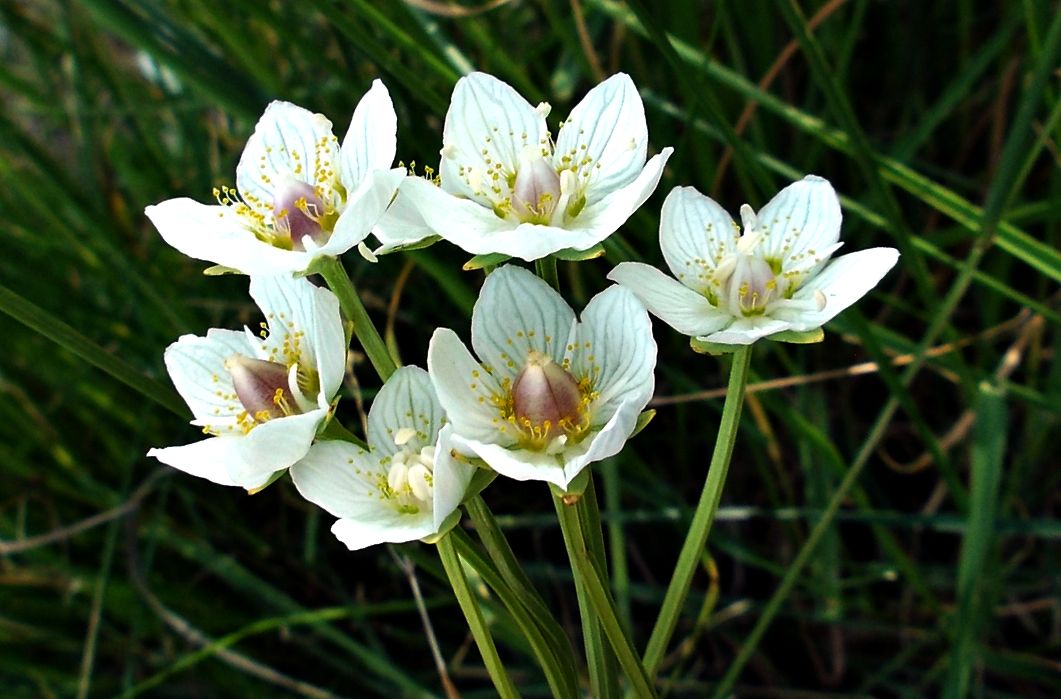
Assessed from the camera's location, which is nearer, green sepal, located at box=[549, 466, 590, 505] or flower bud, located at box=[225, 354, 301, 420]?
green sepal, located at box=[549, 466, 590, 505]

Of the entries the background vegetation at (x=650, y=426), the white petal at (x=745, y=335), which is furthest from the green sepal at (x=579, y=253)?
the background vegetation at (x=650, y=426)

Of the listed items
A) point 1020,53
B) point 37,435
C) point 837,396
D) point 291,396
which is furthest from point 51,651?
point 1020,53

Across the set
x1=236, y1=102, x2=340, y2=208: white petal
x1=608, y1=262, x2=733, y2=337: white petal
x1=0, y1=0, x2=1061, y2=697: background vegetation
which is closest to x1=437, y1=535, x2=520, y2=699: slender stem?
x1=608, y1=262, x2=733, y2=337: white petal

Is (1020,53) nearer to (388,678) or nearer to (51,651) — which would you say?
(388,678)

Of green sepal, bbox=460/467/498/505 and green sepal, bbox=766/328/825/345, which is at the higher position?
green sepal, bbox=766/328/825/345

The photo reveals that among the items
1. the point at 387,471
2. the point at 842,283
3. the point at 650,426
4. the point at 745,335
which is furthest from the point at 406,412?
the point at 650,426

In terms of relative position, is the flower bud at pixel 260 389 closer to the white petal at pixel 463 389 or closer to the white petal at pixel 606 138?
the white petal at pixel 463 389

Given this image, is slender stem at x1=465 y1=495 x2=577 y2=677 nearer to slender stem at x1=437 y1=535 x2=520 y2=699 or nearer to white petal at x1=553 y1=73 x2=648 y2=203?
slender stem at x1=437 y1=535 x2=520 y2=699
